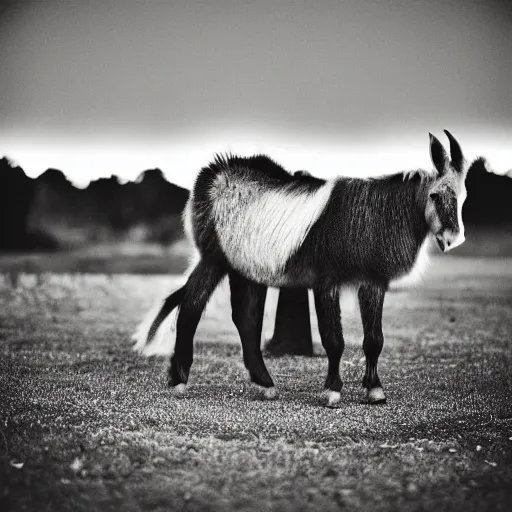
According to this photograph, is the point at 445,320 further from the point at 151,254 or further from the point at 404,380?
the point at 151,254

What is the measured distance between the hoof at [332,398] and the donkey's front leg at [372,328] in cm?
31

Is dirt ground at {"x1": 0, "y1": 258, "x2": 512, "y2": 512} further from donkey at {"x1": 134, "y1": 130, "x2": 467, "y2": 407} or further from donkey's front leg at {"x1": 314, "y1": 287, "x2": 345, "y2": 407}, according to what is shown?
donkey at {"x1": 134, "y1": 130, "x2": 467, "y2": 407}

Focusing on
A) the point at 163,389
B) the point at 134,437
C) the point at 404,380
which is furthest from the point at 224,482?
the point at 404,380

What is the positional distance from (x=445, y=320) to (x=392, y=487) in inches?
281

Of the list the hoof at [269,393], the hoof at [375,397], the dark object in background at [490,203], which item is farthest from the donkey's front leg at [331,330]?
the dark object in background at [490,203]

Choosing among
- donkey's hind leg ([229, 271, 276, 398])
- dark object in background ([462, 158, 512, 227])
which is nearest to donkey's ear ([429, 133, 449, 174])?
donkey's hind leg ([229, 271, 276, 398])

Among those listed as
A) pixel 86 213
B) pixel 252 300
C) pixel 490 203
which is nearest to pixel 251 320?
pixel 252 300

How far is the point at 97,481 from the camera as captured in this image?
3.82 meters

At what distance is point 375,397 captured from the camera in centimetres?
579

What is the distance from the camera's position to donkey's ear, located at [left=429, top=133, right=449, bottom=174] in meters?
5.45

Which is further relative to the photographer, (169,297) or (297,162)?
(297,162)

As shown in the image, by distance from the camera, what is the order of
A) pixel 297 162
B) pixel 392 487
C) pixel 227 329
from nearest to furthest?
pixel 392 487
pixel 297 162
pixel 227 329

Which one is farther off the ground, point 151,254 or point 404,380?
point 151,254

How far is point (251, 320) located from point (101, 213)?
207 inches
